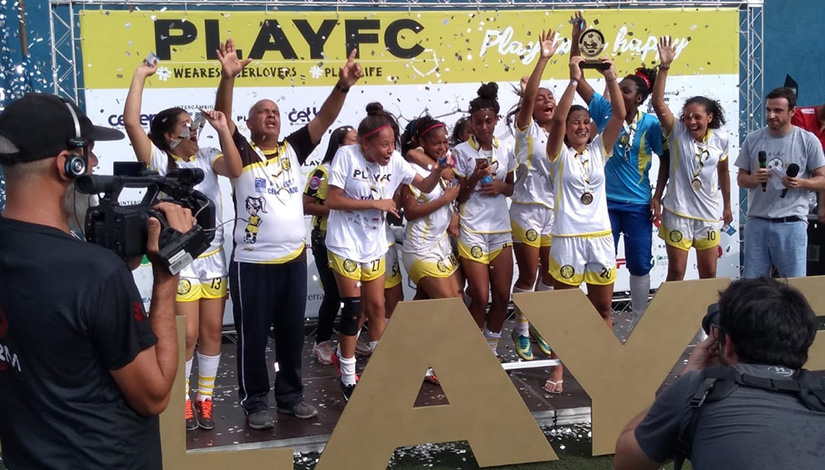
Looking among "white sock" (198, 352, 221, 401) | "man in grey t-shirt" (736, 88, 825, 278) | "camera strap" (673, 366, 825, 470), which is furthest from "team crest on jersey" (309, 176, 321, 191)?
"camera strap" (673, 366, 825, 470)

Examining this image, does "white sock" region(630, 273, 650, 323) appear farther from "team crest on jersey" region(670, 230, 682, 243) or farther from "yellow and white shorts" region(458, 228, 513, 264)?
"yellow and white shorts" region(458, 228, 513, 264)

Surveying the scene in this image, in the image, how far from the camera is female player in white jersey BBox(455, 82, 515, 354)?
5.62 meters

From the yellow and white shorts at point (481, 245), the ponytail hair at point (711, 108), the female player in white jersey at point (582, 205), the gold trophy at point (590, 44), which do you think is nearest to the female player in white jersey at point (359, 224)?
the yellow and white shorts at point (481, 245)

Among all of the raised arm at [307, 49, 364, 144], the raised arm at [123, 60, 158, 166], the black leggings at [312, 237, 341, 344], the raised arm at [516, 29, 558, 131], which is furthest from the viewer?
the black leggings at [312, 237, 341, 344]

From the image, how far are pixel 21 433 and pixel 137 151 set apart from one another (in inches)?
114

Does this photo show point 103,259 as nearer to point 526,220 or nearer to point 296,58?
point 526,220

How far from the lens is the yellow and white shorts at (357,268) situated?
5059 millimetres

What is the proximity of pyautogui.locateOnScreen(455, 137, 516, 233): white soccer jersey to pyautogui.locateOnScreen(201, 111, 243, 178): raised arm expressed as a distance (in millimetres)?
Result: 1745

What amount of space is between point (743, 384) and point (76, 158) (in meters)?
1.71

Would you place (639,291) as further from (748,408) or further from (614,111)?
(748,408)

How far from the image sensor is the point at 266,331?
185 inches

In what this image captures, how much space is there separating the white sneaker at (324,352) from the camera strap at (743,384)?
4.26 metres

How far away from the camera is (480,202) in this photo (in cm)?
568

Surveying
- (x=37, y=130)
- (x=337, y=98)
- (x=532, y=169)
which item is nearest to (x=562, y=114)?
(x=532, y=169)
